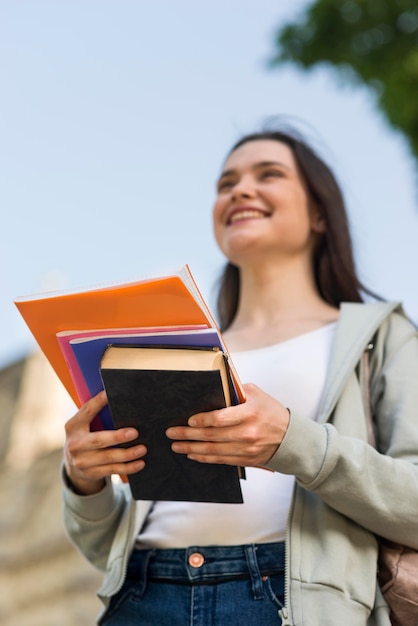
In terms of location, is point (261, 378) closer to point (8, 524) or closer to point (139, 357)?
point (139, 357)

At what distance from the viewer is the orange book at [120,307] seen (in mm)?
1182

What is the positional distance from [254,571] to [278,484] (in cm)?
21

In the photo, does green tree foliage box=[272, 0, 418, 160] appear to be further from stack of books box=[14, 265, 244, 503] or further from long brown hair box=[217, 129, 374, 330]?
stack of books box=[14, 265, 244, 503]

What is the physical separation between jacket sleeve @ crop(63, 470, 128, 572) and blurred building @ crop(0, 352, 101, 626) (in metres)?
1.86

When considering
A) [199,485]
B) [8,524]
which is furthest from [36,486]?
[199,485]

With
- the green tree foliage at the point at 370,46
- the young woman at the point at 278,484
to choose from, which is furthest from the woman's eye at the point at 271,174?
the green tree foliage at the point at 370,46

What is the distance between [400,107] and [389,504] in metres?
3.47

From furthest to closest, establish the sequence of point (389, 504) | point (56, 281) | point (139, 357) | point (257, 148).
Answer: point (56, 281) → point (257, 148) → point (389, 504) → point (139, 357)

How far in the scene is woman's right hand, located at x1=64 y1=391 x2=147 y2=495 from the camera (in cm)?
131

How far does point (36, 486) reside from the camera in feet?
13.4

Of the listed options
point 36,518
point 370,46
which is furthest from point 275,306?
point 370,46

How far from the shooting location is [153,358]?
1.22 m

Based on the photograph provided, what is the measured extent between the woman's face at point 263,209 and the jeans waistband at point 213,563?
0.87 m

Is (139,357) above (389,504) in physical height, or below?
above
